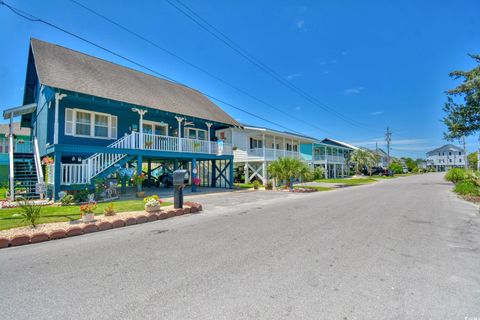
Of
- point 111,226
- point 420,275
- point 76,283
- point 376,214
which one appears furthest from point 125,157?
point 420,275

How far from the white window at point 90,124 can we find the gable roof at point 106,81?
1.73m

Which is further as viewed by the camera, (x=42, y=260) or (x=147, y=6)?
(x=147, y=6)

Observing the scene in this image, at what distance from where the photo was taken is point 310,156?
36625 millimetres

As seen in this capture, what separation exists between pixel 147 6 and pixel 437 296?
13.8 m

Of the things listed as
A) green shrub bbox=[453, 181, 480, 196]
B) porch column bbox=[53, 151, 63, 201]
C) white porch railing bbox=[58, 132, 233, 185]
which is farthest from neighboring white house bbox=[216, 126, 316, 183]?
porch column bbox=[53, 151, 63, 201]

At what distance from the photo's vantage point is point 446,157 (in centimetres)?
10006

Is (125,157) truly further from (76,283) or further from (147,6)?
(76,283)

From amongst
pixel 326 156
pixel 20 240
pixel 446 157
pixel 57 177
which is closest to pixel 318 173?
pixel 326 156

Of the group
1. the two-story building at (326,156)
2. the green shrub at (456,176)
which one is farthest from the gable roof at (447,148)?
the green shrub at (456,176)

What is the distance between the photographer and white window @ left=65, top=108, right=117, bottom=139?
14.1 meters

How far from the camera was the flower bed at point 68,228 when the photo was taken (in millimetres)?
5828

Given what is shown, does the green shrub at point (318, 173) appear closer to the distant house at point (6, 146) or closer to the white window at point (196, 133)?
the white window at point (196, 133)

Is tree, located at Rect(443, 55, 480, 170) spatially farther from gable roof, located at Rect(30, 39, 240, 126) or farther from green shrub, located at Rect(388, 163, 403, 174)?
green shrub, located at Rect(388, 163, 403, 174)

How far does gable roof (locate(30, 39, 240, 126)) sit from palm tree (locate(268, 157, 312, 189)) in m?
5.06
